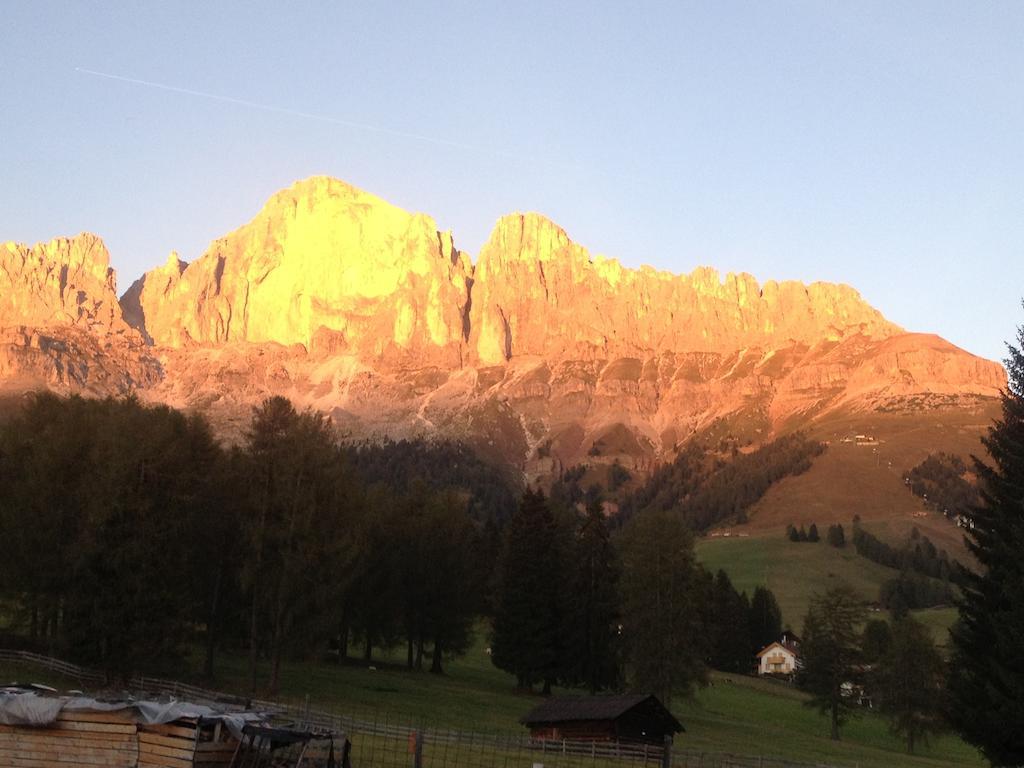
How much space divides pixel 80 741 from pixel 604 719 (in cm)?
2990

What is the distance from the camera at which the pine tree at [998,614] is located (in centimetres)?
3011

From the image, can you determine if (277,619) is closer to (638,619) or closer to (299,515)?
(299,515)

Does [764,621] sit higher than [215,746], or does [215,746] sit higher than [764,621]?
[764,621]

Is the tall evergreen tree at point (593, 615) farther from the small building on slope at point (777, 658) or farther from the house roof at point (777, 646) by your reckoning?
the house roof at point (777, 646)

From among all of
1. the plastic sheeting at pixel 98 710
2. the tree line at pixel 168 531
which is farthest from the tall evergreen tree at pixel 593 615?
the plastic sheeting at pixel 98 710

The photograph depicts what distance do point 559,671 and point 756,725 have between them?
14.5 m

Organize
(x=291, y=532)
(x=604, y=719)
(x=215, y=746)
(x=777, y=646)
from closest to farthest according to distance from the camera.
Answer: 1. (x=215, y=746)
2. (x=604, y=719)
3. (x=291, y=532)
4. (x=777, y=646)

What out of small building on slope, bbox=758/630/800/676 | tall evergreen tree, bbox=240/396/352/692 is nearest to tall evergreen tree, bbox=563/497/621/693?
tall evergreen tree, bbox=240/396/352/692

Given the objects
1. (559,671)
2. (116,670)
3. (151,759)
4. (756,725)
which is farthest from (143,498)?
(756,725)

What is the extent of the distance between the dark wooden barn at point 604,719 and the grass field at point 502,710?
212 cm

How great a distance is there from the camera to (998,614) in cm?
3039

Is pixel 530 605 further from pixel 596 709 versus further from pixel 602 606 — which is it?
pixel 596 709

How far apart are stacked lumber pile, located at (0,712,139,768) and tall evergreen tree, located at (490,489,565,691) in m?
49.2

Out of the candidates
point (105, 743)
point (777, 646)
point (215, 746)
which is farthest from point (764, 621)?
point (105, 743)
